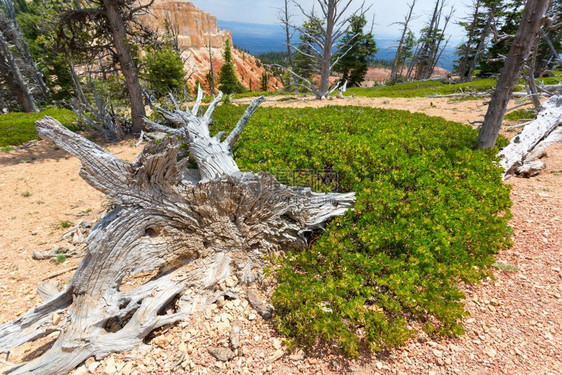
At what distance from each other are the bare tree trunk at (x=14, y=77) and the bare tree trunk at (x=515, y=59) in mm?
25839

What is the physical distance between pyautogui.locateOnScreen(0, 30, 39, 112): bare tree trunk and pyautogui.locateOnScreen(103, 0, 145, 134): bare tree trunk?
485 inches

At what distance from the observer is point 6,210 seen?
622 cm

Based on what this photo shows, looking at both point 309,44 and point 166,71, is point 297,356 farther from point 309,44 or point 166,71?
point 166,71

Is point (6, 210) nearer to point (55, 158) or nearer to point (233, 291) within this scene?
point (55, 158)

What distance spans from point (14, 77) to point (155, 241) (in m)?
24.1

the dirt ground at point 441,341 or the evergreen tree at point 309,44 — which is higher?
the evergreen tree at point 309,44

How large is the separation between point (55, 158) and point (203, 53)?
9607cm

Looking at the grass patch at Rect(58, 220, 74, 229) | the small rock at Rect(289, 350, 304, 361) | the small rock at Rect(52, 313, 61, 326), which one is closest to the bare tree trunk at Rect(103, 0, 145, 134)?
the grass patch at Rect(58, 220, 74, 229)

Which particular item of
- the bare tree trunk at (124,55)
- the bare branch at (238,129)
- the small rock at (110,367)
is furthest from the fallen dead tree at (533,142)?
the bare tree trunk at (124,55)

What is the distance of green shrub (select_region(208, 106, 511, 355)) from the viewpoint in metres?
2.57

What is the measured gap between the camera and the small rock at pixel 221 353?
2.51 metres

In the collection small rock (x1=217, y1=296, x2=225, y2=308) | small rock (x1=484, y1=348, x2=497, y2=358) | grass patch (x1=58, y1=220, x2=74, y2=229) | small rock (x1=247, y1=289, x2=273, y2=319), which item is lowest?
grass patch (x1=58, y1=220, x2=74, y2=229)

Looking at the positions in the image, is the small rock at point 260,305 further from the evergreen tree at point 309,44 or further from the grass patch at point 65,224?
the evergreen tree at point 309,44

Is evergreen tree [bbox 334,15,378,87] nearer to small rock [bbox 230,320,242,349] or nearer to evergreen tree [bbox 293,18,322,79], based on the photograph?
evergreen tree [bbox 293,18,322,79]
